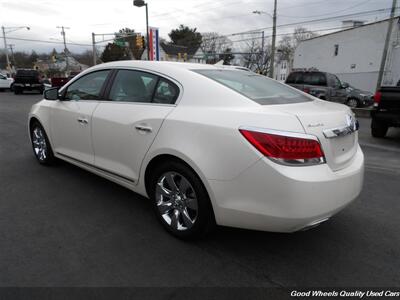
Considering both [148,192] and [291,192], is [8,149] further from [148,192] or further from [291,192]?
[291,192]

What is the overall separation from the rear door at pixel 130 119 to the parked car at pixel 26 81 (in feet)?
74.0

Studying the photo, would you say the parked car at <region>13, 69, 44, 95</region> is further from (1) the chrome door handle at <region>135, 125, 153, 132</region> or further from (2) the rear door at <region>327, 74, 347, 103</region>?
(1) the chrome door handle at <region>135, 125, 153, 132</region>

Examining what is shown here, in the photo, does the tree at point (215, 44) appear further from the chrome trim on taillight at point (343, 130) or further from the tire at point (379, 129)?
the chrome trim on taillight at point (343, 130)

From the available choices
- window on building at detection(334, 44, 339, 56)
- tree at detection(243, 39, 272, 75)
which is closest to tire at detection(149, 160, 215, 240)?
window on building at detection(334, 44, 339, 56)

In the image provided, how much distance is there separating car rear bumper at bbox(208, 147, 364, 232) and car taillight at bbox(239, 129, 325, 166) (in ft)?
0.19

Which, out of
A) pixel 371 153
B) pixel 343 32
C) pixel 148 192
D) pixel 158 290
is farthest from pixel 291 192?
pixel 343 32

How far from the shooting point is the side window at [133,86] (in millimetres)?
3162

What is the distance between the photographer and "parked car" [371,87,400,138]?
7.25 metres

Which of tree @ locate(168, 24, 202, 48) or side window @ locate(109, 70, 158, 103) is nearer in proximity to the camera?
side window @ locate(109, 70, 158, 103)

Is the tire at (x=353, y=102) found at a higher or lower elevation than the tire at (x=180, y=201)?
lower

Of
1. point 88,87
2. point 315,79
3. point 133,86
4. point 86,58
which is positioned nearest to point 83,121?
point 88,87

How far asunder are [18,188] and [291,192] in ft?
11.8

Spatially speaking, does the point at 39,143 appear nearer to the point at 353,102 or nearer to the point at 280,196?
the point at 280,196

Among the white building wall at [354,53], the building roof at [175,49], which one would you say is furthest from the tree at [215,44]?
the white building wall at [354,53]
